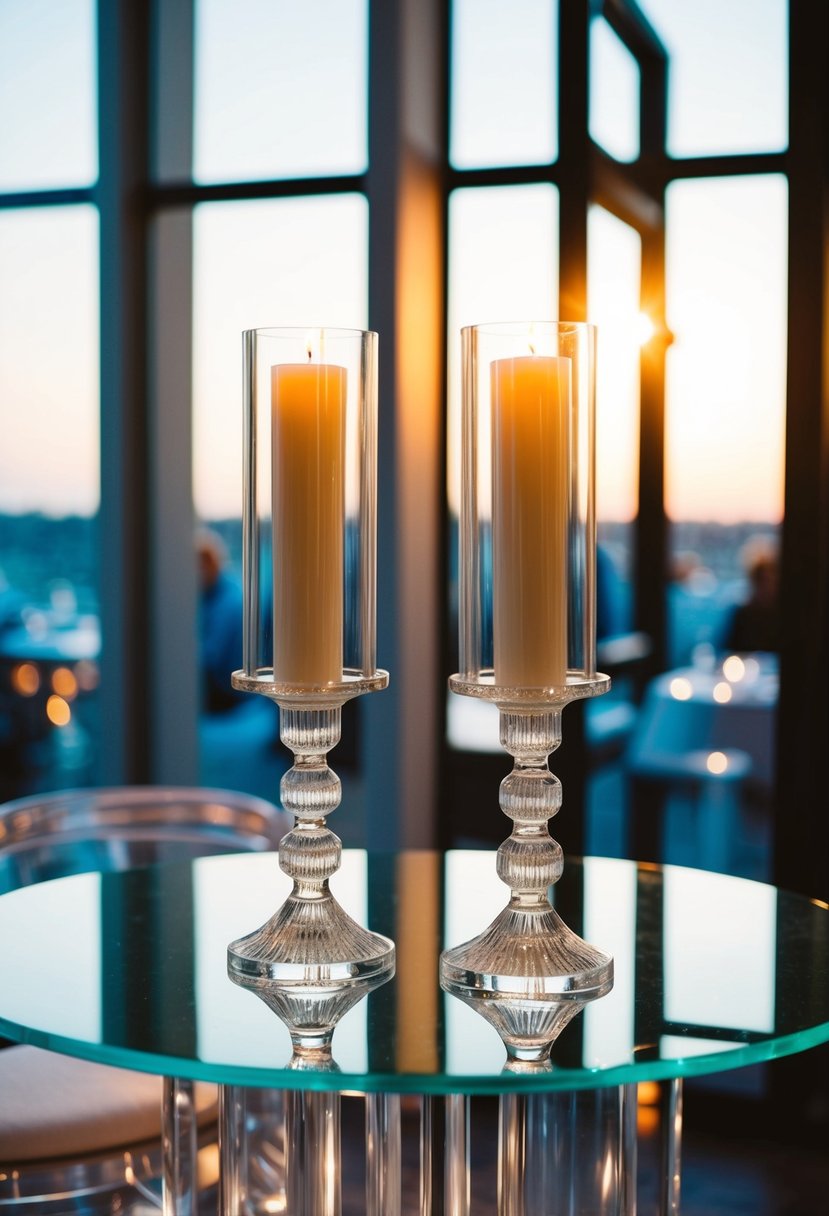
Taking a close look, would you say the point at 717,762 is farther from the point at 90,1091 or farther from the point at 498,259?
the point at 90,1091

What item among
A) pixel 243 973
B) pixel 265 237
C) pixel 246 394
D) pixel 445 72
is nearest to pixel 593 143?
pixel 445 72

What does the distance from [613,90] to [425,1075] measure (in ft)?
Answer: 8.05

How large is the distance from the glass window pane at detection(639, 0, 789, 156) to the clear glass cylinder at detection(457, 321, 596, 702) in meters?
1.89

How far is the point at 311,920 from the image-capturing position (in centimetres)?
112

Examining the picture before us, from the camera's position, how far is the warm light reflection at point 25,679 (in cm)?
366

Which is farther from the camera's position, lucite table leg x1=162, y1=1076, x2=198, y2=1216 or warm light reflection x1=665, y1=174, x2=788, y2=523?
warm light reflection x1=665, y1=174, x2=788, y2=523

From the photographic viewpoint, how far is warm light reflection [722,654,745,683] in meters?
4.02

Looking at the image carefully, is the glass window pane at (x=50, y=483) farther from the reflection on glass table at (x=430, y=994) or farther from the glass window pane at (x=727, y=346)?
the reflection on glass table at (x=430, y=994)

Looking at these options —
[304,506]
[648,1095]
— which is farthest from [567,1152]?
[648,1095]

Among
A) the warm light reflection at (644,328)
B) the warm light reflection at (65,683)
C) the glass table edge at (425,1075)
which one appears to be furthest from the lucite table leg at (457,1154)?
the warm light reflection at (65,683)

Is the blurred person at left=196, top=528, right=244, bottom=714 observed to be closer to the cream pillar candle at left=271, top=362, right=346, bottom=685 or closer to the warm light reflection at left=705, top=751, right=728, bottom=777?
the warm light reflection at left=705, top=751, right=728, bottom=777

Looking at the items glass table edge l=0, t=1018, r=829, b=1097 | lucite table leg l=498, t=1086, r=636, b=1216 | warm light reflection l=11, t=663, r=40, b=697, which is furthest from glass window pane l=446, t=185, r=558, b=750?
glass table edge l=0, t=1018, r=829, b=1097

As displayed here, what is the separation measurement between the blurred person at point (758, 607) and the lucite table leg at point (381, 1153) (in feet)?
8.67

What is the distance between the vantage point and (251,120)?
130 inches
